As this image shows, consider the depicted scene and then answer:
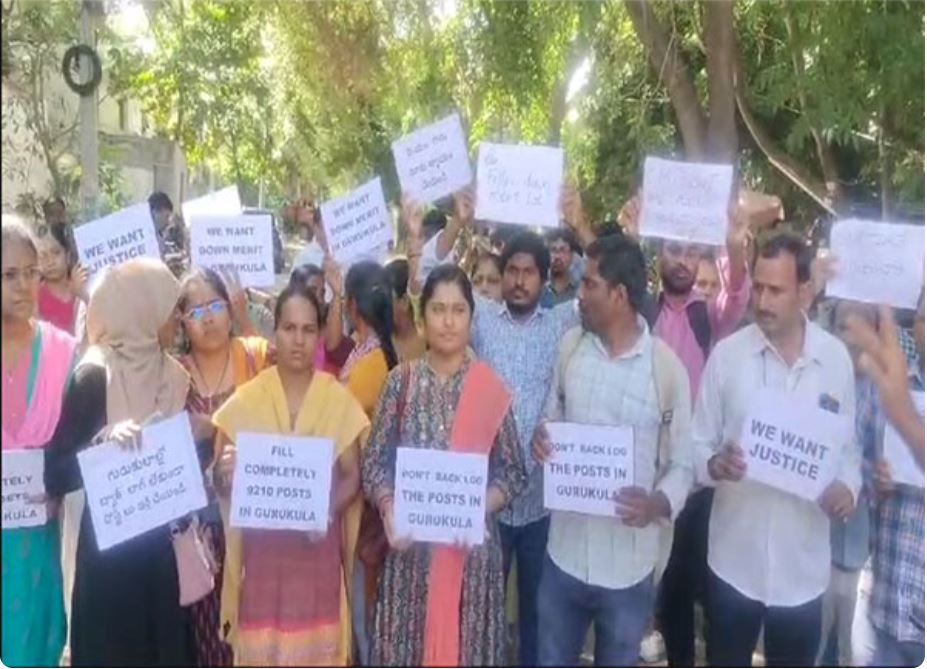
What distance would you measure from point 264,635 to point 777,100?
14.6 feet

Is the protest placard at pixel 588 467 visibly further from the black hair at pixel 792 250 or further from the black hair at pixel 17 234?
the black hair at pixel 17 234

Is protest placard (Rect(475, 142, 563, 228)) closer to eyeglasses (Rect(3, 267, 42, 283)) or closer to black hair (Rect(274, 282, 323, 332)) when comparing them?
black hair (Rect(274, 282, 323, 332))

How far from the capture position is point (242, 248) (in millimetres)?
5207

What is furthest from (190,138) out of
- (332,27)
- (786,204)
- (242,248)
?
(242,248)

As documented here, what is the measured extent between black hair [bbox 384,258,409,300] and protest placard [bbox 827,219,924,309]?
1619 millimetres

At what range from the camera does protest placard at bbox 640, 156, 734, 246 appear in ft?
15.7

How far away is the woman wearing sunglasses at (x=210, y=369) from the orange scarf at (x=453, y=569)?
72cm

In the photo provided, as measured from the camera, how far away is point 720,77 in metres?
7.04

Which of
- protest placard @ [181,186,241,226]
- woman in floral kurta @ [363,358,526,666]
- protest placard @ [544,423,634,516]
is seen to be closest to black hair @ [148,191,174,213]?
protest placard @ [181,186,241,226]

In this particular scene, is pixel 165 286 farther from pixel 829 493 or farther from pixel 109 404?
pixel 829 493

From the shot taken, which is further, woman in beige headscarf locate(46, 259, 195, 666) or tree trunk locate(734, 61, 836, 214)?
tree trunk locate(734, 61, 836, 214)

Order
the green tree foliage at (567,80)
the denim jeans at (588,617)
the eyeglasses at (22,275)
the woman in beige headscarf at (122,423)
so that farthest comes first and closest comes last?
1. the green tree foliage at (567,80)
2. the denim jeans at (588,617)
3. the woman in beige headscarf at (122,423)
4. the eyeglasses at (22,275)

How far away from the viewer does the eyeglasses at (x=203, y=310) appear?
4.12m

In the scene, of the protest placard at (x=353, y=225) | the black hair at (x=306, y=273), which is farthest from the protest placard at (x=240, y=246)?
the protest placard at (x=353, y=225)
